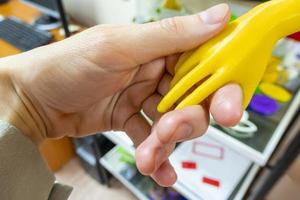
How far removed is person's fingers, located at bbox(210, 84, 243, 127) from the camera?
288mm

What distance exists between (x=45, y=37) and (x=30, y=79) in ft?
2.26

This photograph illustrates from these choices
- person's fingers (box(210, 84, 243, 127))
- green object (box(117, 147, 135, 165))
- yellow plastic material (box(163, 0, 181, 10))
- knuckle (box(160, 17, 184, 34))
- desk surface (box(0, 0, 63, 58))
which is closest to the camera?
person's fingers (box(210, 84, 243, 127))

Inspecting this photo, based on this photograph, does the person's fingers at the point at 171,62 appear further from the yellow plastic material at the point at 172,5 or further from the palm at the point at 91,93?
the yellow plastic material at the point at 172,5

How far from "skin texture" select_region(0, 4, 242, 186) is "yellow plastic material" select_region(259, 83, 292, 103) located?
38cm

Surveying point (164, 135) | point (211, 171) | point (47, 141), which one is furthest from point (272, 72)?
point (47, 141)

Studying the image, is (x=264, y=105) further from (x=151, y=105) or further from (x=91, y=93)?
(x=91, y=93)

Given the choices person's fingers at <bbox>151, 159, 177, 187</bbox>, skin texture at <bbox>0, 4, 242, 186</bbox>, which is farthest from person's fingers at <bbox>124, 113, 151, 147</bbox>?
person's fingers at <bbox>151, 159, 177, 187</bbox>

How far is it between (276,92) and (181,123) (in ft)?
1.78

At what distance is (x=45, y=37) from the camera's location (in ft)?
3.54

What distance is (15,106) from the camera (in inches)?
18.1

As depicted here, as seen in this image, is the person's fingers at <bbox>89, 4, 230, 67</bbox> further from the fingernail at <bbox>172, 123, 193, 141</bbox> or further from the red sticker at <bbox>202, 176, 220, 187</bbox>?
the red sticker at <bbox>202, 176, 220, 187</bbox>

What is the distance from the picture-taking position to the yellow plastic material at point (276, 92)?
28.5 inches

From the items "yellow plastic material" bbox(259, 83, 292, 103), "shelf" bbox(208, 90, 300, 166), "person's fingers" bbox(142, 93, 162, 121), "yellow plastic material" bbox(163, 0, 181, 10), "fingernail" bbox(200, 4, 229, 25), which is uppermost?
"fingernail" bbox(200, 4, 229, 25)

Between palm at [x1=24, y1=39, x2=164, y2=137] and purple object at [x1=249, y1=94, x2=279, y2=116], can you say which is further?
purple object at [x1=249, y1=94, x2=279, y2=116]
